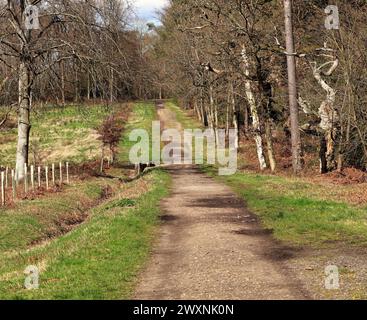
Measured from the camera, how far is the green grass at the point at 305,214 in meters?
12.4

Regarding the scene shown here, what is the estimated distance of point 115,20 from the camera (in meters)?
26.2

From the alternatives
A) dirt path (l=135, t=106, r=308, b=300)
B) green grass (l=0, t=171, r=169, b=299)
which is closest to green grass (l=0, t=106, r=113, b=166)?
dirt path (l=135, t=106, r=308, b=300)

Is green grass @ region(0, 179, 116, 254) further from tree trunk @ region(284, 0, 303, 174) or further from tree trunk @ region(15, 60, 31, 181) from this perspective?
tree trunk @ region(284, 0, 303, 174)

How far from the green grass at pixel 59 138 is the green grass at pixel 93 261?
71.1 ft

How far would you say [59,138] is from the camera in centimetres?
5397

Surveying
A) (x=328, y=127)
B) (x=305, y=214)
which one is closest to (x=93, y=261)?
(x=305, y=214)

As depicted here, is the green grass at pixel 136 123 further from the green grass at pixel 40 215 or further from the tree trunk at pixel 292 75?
the green grass at pixel 40 215

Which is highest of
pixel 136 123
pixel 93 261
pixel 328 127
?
pixel 136 123

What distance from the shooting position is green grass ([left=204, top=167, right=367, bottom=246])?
12.4 metres

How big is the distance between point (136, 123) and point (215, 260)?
194 ft

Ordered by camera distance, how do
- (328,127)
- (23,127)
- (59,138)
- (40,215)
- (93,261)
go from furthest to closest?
1. (59,138)
2. (328,127)
3. (23,127)
4. (40,215)
5. (93,261)

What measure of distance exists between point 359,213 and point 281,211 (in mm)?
2139

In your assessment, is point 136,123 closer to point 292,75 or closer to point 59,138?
point 59,138
